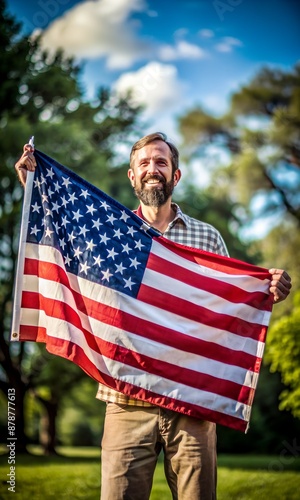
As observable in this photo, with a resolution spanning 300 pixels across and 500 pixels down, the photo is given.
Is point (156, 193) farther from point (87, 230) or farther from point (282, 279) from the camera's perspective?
point (282, 279)

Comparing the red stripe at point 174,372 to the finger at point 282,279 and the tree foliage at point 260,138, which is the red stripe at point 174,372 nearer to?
the finger at point 282,279

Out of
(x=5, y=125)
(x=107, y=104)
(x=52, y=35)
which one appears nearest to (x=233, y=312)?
(x=5, y=125)

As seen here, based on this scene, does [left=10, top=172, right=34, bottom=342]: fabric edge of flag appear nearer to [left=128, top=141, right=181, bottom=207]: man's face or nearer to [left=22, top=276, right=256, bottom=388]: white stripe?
[left=22, top=276, right=256, bottom=388]: white stripe

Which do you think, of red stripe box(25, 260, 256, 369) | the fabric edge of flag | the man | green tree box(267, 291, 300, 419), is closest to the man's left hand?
the man

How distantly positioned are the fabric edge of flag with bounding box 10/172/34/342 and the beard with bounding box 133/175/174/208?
0.78 meters

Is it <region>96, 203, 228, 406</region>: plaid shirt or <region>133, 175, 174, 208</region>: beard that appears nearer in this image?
<region>133, 175, 174, 208</region>: beard

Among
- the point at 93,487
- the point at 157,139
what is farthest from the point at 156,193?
the point at 93,487

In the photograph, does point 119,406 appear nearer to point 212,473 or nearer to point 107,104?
point 212,473

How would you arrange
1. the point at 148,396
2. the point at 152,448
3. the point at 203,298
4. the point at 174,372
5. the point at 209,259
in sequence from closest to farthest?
the point at 152,448 → the point at 148,396 → the point at 174,372 → the point at 203,298 → the point at 209,259


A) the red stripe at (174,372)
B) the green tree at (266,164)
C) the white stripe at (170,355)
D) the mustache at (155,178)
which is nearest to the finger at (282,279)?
the white stripe at (170,355)

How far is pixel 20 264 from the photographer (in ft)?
12.2

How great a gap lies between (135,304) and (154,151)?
40.6 inches

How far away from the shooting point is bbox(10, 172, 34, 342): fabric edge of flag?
3586 millimetres

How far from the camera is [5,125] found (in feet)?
54.1
